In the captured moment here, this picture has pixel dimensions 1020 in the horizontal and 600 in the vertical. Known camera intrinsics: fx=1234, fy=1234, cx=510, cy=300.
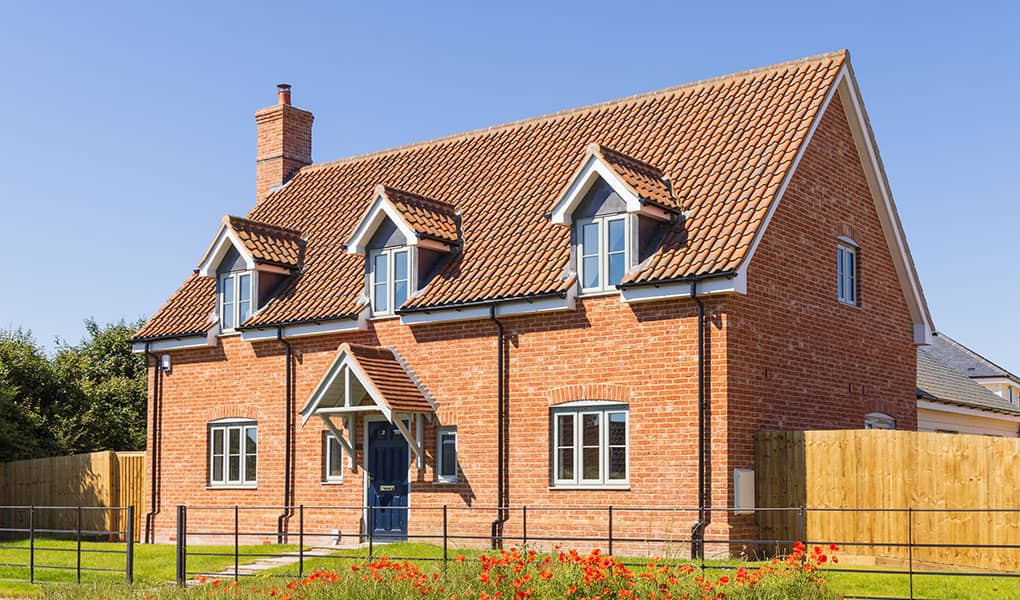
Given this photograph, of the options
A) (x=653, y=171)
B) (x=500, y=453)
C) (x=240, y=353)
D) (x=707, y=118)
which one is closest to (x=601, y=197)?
(x=653, y=171)

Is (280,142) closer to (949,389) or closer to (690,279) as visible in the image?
(690,279)

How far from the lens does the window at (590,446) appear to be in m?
22.3

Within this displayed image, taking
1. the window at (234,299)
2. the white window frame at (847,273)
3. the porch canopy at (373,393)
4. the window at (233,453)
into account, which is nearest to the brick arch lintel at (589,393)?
the porch canopy at (373,393)

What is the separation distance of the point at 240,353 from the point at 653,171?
35.4ft

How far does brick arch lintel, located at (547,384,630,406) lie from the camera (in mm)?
22234

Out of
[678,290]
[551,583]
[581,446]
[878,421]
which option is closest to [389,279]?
[581,446]

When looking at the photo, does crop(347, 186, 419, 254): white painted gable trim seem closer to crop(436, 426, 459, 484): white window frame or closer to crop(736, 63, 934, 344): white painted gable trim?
crop(436, 426, 459, 484): white window frame

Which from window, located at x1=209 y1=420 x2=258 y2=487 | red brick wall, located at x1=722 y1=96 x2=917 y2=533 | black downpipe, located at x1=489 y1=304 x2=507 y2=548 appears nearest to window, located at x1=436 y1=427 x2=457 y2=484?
black downpipe, located at x1=489 y1=304 x2=507 y2=548

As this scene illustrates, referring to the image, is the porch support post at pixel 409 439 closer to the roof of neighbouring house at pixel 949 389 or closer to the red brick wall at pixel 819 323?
the red brick wall at pixel 819 323

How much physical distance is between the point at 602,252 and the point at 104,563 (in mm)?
11349

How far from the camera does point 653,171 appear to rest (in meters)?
23.7

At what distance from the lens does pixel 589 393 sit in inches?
891

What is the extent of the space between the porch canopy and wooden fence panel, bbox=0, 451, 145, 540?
27.3 feet

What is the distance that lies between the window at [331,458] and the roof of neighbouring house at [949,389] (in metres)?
13.7
